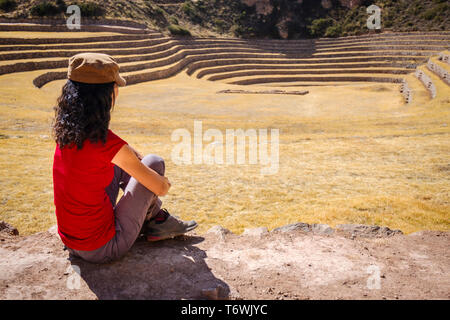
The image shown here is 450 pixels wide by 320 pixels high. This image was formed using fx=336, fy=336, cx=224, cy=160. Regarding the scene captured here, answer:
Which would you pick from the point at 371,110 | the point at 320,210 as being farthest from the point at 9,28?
the point at 320,210

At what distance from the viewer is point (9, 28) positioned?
28.3 metres

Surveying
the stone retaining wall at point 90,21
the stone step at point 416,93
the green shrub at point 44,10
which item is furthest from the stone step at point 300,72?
the green shrub at point 44,10

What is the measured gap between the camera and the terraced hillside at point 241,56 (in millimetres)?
25312

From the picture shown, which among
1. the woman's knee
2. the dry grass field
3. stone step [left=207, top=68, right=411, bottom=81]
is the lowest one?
the dry grass field

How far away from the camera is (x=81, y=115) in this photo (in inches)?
86.4

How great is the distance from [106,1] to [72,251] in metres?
41.4

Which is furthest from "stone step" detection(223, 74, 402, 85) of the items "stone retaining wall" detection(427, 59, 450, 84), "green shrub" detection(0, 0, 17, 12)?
"green shrub" detection(0, 0, 17, 12)

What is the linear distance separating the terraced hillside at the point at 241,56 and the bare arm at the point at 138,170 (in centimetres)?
2343

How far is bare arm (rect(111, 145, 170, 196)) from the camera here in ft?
7.57

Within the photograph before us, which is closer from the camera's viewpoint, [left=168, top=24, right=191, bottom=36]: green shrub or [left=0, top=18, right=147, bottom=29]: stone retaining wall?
[left=0, top=18, right=147, bottom=29]: stone retaining wall
